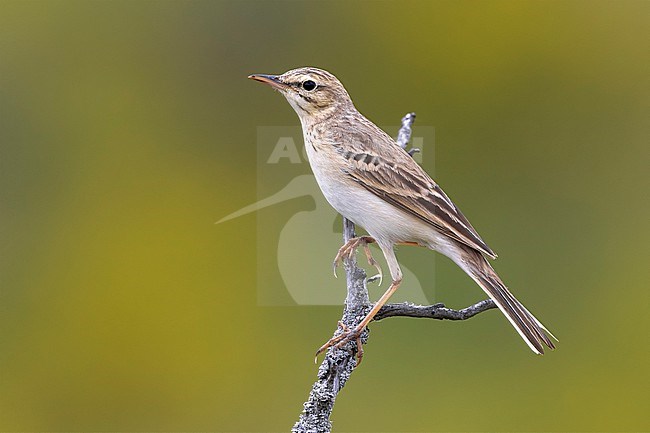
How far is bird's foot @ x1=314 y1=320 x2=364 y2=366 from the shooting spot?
13.1 feet

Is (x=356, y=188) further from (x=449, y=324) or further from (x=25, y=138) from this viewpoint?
(x=25, y=138)

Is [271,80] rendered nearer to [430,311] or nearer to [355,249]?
[355,249]

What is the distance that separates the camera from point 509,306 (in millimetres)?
4195

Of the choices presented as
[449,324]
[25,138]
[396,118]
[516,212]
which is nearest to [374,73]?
[396,118]

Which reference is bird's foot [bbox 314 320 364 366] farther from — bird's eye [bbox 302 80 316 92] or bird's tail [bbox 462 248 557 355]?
bird's eye [bbox 302 80 316 92]

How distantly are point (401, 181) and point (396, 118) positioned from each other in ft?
8.42

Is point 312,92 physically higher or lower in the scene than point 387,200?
higher

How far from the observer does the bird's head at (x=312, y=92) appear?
4.86 meters

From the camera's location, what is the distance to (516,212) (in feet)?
23.3

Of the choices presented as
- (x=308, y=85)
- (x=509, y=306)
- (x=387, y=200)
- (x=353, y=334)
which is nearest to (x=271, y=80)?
(x=308, y=85)

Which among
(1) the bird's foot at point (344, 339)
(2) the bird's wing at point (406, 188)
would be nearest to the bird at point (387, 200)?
(2) the bird's wing at point (406, 188)

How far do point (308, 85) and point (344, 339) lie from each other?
1.47m

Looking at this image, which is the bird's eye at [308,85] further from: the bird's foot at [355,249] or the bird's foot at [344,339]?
the bird's foot at [344,339]

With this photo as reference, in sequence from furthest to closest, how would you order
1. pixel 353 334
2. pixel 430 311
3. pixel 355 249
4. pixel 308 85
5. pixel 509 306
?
pixel 308 85
pixel 355 249
pixel 509 306
pixel 353 334
pixel 430 311
